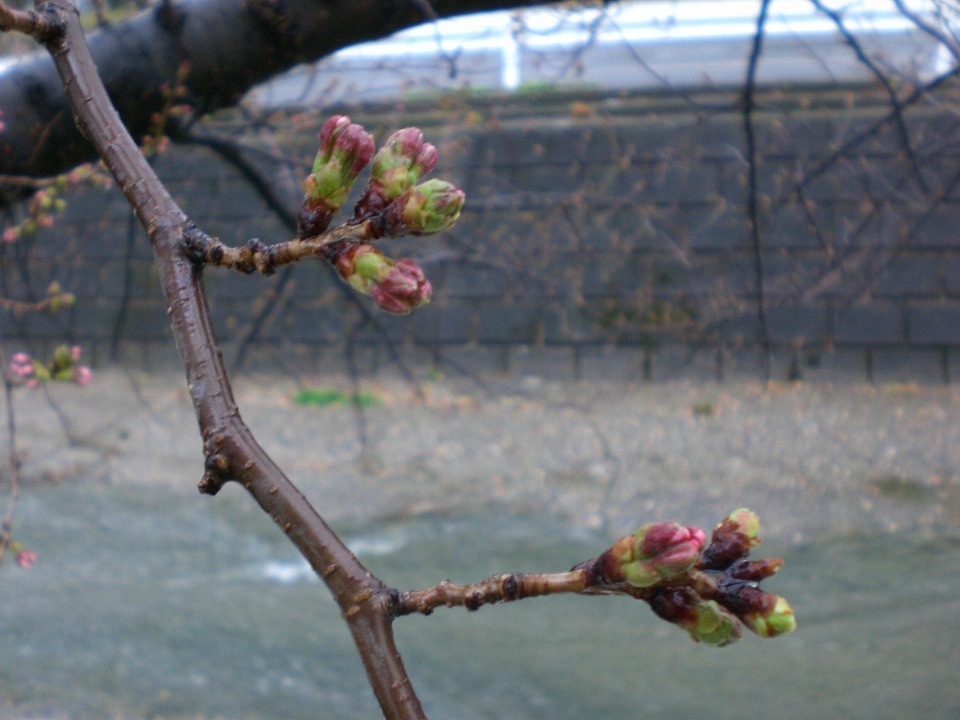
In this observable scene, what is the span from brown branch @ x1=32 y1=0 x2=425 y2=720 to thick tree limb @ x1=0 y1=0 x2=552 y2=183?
1031mm

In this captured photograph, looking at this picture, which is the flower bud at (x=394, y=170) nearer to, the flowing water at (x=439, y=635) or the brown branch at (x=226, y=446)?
the brown branch at (x=226, y=446)

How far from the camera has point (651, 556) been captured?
47 cm

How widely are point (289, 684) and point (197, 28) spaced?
1.78 m

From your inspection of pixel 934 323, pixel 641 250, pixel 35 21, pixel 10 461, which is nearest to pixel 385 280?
pixel 35 21

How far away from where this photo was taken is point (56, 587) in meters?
3.37

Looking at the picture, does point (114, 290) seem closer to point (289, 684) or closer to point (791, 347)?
point (289, 684)

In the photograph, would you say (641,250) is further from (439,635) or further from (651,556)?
(651,556)

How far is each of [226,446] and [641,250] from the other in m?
4.10

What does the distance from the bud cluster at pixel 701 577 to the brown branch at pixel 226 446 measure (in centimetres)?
12

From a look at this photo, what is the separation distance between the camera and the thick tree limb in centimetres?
158

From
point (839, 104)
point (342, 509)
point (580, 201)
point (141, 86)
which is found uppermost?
→ point (141, 86)

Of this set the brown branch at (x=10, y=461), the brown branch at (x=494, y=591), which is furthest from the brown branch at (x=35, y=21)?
the brown branch at (x=10, y=461)

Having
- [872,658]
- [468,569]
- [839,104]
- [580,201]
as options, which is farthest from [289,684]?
[839,104]

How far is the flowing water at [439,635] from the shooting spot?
93.4 inches
